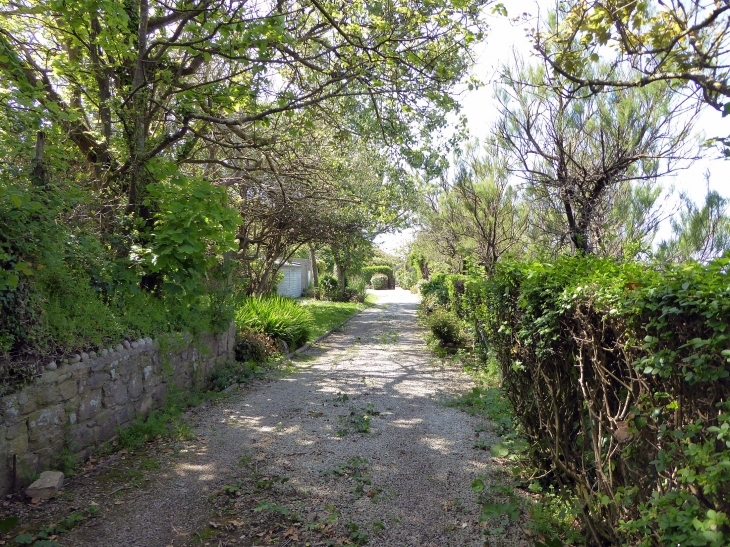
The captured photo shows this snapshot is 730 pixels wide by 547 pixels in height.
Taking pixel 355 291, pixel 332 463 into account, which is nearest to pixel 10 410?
pixel 332 463

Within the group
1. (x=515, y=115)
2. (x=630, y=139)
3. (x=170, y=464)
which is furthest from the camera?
(x=515, y=115)

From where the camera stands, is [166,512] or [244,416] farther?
[244,416]

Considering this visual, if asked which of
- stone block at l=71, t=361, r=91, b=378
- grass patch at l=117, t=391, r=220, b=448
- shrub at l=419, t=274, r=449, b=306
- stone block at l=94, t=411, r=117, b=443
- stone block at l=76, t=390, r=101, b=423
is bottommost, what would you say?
grass patch at l=117, t=391, r=220, b=448

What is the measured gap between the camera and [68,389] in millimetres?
4555

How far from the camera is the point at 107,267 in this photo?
5.97m

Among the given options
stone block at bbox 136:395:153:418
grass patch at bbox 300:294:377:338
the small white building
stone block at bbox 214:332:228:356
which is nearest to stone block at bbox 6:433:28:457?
stone block at bbox 136:395:153:418

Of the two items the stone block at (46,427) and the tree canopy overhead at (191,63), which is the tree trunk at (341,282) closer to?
the tree canopy overhead at (191,63)

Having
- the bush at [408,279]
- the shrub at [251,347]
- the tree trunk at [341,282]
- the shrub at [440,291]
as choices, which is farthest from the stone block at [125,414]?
the bush at [408,279]

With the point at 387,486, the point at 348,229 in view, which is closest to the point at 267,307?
the point at 348,229

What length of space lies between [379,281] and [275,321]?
133ft

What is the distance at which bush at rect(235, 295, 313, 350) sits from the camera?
35.6 feet

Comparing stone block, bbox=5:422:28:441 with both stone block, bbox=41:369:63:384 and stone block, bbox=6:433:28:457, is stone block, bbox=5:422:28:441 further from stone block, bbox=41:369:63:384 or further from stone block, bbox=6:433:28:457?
stone block, bbox=41:369:63:384

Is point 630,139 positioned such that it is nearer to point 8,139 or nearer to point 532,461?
point 532,461

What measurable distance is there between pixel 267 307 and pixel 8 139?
6864mm
